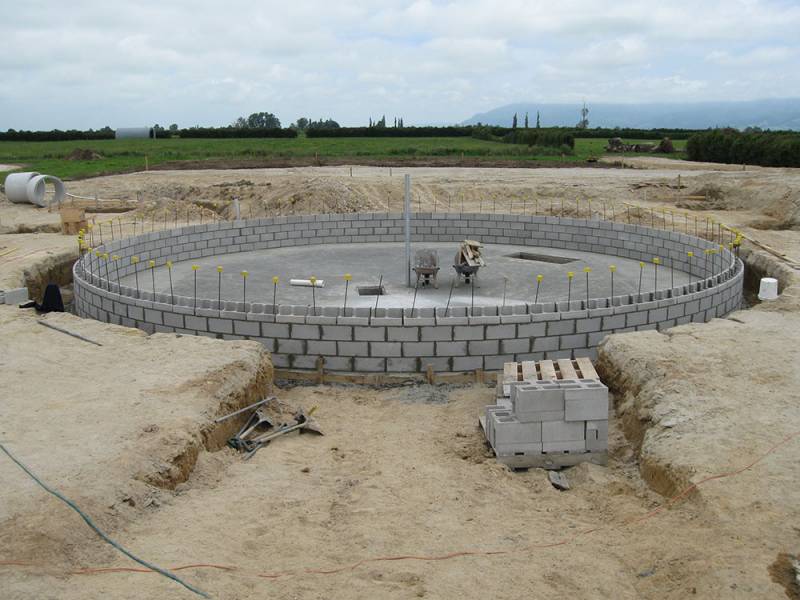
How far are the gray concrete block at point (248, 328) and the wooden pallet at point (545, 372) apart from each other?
2.98 m

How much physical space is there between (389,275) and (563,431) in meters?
6.49

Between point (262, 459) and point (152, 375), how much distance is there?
1.69m

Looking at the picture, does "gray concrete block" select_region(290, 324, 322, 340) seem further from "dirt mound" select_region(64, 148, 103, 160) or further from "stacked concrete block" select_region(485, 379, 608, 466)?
"dirt mound" select_region(64, 148, 103, 160)

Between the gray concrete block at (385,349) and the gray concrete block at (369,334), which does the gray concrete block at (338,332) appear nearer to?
the gray concrete block at (369,334)

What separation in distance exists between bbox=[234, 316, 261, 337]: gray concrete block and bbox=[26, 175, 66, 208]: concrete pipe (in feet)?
49.4

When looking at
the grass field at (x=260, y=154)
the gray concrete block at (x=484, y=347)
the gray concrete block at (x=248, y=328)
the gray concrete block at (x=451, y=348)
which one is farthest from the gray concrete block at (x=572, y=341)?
the grass field at (x=260, y=154)

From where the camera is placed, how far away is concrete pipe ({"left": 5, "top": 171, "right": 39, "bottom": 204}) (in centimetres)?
2173

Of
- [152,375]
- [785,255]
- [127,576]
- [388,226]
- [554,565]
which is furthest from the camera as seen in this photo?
[388,226]

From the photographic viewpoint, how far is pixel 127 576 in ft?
15.4

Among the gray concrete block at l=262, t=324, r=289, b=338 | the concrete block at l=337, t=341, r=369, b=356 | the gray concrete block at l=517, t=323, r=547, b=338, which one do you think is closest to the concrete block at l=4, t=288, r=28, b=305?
the gray concrete block at l=262, t=324, r=289, b=338

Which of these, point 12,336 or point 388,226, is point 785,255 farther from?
point 12,336

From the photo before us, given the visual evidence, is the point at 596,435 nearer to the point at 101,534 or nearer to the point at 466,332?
the point at 466,332

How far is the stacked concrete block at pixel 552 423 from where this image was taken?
6805 mm

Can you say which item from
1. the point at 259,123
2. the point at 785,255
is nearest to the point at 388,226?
the point at 785,255
